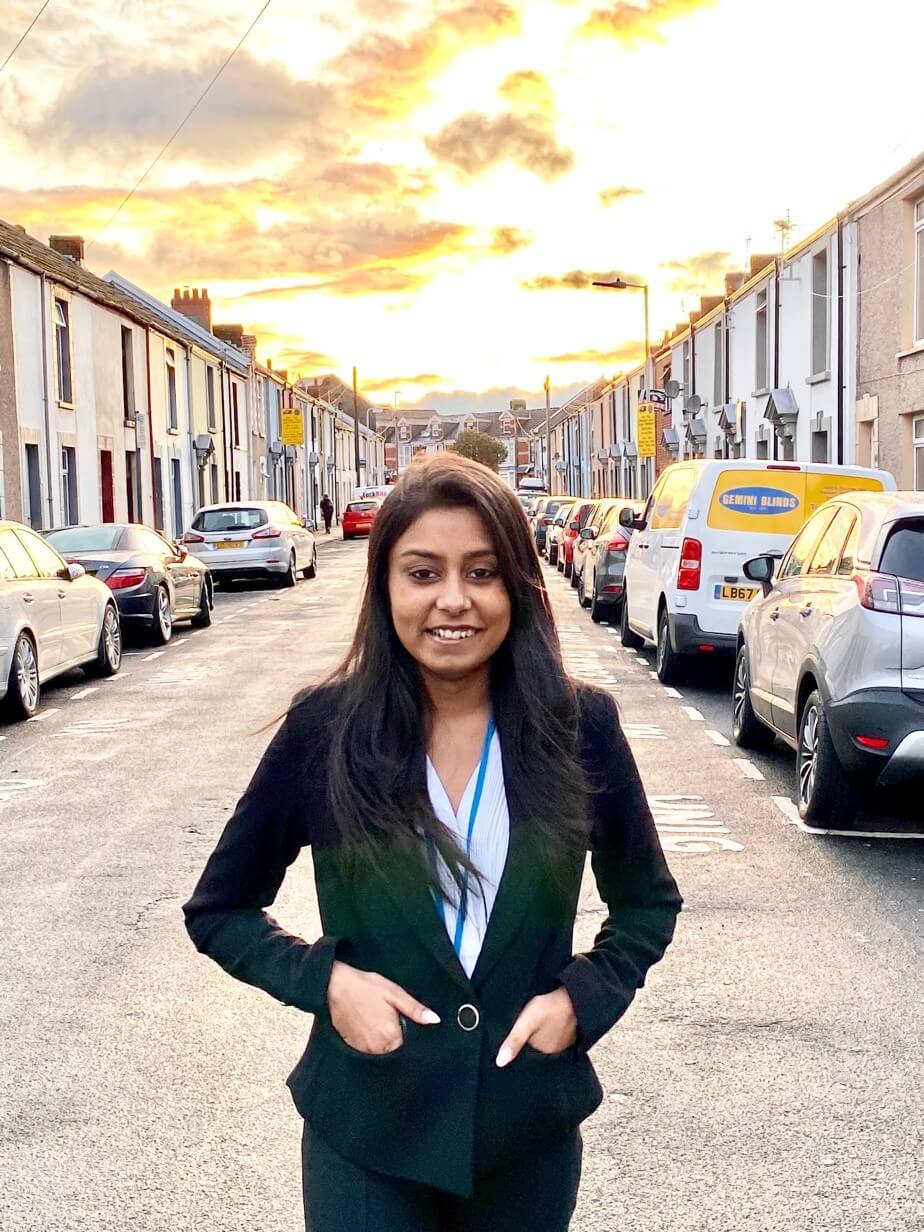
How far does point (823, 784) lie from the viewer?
7.20 meters

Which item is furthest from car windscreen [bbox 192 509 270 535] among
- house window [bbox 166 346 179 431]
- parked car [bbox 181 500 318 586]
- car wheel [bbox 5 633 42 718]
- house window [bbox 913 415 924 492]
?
car wheel [bbox 5 633 42 718]

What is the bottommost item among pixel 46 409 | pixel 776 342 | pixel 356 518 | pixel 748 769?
pixel 748 769

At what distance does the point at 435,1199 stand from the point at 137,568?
48.4ft

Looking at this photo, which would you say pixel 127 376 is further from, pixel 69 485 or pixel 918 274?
pixel 918 274

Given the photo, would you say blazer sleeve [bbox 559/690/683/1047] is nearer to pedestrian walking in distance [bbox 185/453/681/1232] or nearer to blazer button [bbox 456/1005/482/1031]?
pedestrian walking in distance [bbox 185/453/681/1232]

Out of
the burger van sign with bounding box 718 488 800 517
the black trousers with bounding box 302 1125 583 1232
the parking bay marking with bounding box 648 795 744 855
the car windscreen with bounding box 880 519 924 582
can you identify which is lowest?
the parking bay marking with bounding box 648 795 744 855

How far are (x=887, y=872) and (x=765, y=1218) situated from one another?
3433 mm

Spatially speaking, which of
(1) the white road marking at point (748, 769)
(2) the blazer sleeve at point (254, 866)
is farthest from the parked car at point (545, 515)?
(2) the blazer sleeve at point (254, 866)

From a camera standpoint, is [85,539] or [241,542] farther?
[241,542]

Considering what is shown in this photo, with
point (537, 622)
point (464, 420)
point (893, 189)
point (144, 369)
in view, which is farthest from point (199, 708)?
point (464, 420)

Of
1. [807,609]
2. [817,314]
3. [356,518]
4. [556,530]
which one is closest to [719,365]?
[556,530]

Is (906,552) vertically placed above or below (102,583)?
above

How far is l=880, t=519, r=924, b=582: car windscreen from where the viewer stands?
22.9 ft

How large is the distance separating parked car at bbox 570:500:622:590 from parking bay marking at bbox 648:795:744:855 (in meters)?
13.3
